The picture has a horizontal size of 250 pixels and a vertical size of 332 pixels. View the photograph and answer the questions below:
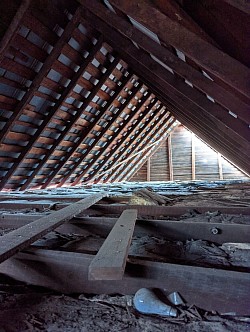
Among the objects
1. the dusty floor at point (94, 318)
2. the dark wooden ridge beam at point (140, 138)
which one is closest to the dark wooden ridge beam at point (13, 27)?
the dusty floor at point (94, 318)

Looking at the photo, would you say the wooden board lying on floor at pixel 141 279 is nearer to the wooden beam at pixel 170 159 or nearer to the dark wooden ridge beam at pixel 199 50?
the dark wooden ridge beam at pixel 199 50

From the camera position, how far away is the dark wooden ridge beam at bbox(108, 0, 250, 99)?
1.08 meters

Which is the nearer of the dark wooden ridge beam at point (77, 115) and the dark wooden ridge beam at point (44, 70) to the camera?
the dark wooden ridge beam at point (44, 70)

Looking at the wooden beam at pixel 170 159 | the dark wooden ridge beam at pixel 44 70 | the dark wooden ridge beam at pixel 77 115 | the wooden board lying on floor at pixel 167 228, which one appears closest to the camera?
the wooden board lying on floor at pixel 167 228

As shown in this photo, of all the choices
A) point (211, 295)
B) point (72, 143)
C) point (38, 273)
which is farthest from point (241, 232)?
point (72, 143)

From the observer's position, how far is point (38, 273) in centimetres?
108

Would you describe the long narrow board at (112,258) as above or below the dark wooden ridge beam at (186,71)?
below

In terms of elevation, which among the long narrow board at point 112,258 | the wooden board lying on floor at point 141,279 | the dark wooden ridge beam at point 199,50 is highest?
the dark wooden ridge beam at point 199,50

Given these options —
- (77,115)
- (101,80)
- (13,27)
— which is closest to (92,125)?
(77,115)

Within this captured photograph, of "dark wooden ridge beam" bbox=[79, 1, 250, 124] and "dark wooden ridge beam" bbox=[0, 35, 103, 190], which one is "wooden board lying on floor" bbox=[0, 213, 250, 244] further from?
"dark wooden ridge beam" bbox=[0, 35, 103, 190]

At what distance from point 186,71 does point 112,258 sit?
4.46ft

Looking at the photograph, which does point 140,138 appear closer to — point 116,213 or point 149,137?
point 149,137

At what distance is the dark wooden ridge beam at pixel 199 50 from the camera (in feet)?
3.55

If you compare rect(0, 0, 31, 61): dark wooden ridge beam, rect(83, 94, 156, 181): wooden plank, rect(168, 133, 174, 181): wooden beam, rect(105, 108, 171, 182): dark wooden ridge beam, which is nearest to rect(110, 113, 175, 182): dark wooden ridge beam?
rect(105, 108, 171, 182): dark wooden ridge beam
